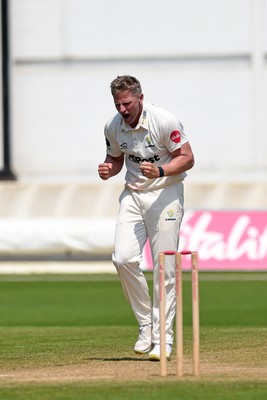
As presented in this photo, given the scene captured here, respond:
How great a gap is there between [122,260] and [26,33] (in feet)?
66.0

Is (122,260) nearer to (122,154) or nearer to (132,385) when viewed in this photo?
(122,154)

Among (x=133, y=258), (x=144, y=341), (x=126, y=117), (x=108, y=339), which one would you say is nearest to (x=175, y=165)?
(x=126, y=117)

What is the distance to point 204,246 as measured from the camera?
801 inches

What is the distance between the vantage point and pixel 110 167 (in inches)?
335

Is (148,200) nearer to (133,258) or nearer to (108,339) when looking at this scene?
(133,258)

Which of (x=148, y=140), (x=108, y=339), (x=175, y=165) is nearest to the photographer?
(x=175, y=165)

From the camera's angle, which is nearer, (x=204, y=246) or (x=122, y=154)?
(x=122, y=154)

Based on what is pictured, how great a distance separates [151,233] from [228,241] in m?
11.9

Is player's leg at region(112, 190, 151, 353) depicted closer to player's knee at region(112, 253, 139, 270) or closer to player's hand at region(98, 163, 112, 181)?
player's knee at region(112, 253, 139, 270)

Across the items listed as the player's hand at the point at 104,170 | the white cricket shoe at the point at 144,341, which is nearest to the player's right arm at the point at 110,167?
the player's hand at the point at 104,170

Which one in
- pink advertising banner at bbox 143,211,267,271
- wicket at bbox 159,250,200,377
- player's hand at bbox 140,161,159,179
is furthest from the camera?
pink advertising banner at bbox 143,211,267,271

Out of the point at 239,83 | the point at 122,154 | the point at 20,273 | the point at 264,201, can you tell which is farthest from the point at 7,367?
the point at 239,83

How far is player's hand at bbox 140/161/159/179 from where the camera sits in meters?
8.06

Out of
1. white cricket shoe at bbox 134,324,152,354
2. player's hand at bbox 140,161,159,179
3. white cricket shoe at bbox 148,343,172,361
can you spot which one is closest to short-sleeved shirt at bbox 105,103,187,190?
player's hand at bbox 140,161,159,179
